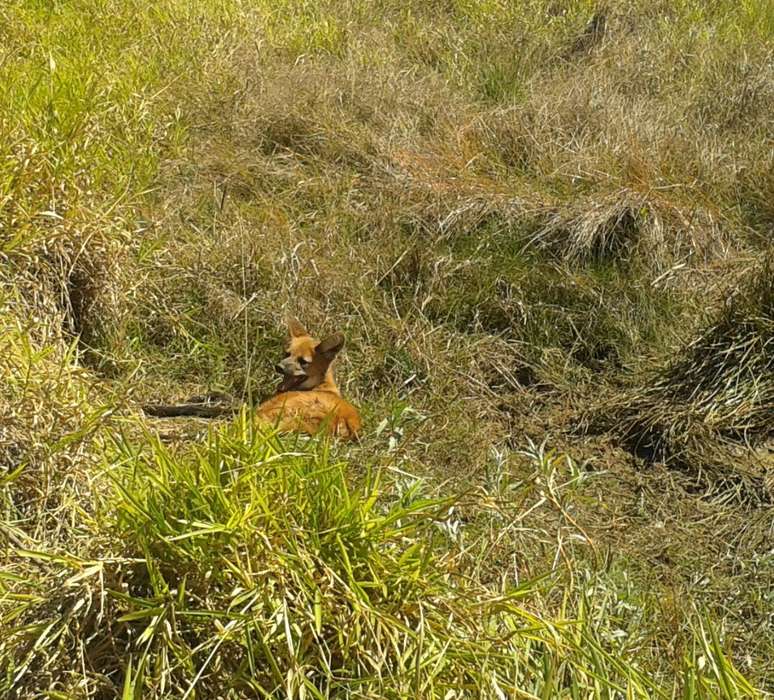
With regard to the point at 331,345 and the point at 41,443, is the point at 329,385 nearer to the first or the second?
the point at 331,345

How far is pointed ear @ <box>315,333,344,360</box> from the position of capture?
14.6 ft

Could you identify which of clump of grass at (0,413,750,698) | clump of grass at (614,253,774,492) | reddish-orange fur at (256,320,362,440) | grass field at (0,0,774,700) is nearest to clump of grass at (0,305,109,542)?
grass field at (0,0,774,700)

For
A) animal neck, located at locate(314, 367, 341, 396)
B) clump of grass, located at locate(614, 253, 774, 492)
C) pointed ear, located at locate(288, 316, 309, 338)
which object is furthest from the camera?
pointed ear, located at locate(288, 316, 309, 338)

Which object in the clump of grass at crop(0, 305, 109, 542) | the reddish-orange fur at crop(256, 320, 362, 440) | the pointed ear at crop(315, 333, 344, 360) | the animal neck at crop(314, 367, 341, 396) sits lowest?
the animal neck at crop(314, 367, 341, 396)

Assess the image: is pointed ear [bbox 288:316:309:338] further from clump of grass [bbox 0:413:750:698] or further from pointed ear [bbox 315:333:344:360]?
clump of grass [bbox 0:413:750:698]

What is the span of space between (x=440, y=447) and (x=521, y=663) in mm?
1787

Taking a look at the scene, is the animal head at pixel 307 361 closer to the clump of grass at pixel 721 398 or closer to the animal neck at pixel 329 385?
the animal neck at pixel 329 385

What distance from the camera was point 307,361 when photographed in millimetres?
4531

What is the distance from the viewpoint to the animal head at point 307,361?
4480 millimetres

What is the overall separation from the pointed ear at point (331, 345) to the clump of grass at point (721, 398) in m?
1.36

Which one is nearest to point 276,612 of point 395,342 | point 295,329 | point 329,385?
point 329,385

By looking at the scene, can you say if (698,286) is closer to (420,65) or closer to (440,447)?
(440,447)

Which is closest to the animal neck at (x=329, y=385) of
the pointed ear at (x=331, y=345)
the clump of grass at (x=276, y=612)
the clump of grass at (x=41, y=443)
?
the pointed ear at (x=331, y=345)

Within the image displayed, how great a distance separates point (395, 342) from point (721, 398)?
5.26 feet
